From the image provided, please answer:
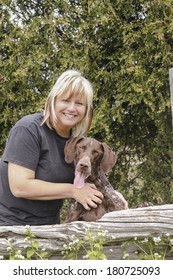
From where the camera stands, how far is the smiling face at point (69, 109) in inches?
128

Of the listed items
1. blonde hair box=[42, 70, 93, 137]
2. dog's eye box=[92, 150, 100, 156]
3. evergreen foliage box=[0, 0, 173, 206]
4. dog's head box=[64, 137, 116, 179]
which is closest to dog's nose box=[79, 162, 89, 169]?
dog's head box=[64, 137, 116, 179]

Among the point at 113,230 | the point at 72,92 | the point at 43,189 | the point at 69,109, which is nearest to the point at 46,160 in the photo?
the point at 43,189

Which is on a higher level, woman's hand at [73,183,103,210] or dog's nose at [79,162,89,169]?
dog's nose at [79,162,89,169]

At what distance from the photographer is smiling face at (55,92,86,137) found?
326 centimetres

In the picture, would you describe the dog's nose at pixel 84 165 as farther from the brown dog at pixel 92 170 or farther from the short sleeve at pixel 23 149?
the short sleeve at pixel 23 149

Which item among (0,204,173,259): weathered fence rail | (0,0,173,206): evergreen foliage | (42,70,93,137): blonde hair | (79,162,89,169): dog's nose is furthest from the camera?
(0,0,173,206): evergreen foliage

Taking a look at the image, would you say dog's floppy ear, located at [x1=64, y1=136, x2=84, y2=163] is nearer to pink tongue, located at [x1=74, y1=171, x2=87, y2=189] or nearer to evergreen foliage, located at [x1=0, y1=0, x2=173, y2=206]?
pink tongue, located at [x1=74, y1=171, x2=87, y2=189]

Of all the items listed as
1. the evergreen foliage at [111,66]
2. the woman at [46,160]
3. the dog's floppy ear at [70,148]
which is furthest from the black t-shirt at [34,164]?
the evergreen foliage at [111,66]

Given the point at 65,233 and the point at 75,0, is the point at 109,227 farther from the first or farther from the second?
the point at 75,0

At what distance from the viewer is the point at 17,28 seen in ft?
17.0

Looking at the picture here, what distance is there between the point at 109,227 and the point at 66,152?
0.66 m

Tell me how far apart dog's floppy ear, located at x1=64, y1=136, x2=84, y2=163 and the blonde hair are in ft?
0.67

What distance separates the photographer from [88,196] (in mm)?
2988

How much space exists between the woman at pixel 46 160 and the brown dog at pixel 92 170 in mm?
66
